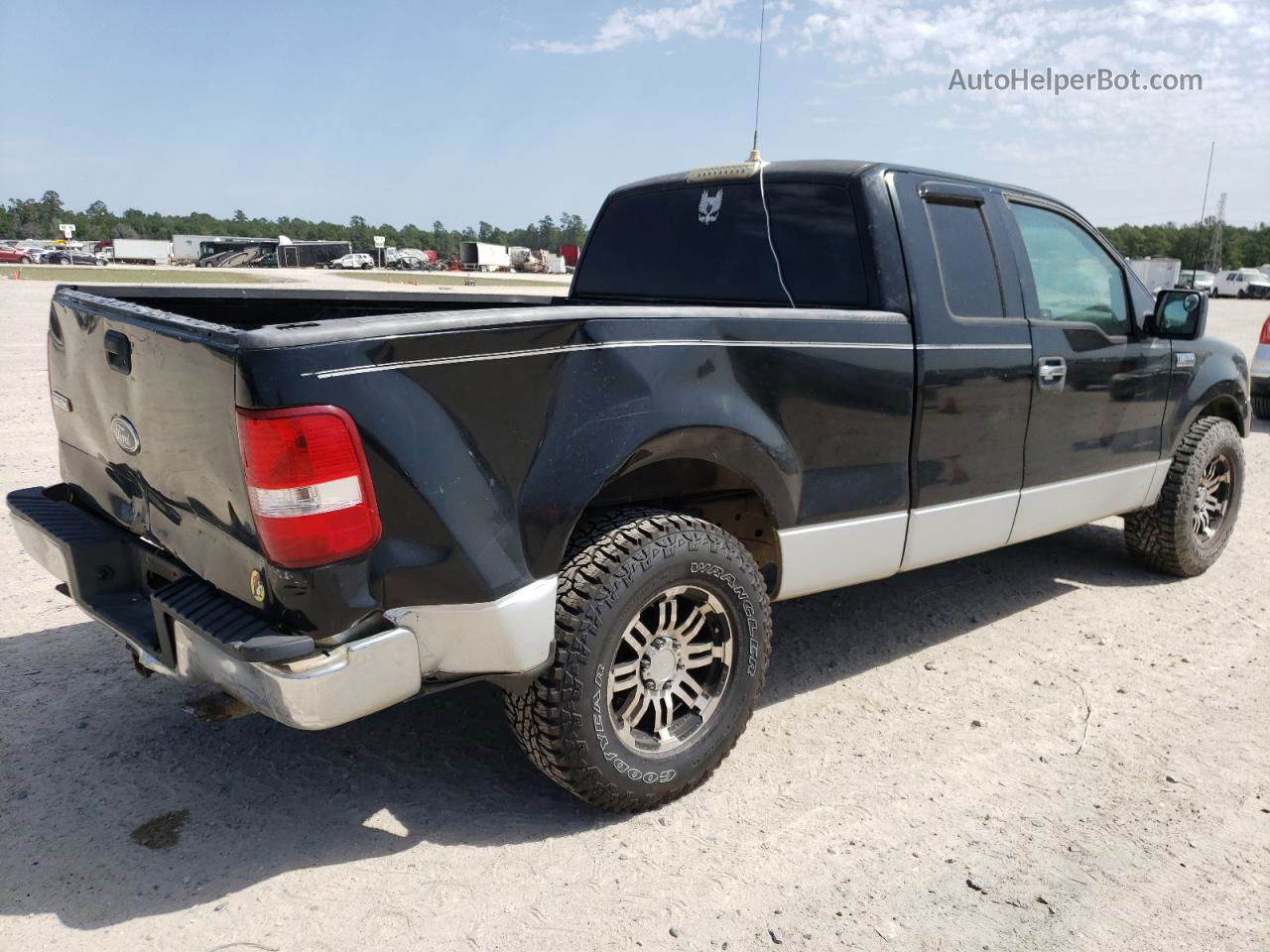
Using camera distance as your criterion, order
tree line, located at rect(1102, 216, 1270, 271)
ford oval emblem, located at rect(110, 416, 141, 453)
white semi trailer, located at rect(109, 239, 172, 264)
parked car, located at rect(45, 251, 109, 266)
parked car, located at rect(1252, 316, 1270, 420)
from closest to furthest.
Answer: ford oval emblem, located at rect(110, 416, 141, 453), parked car, located at rect(1252, 316, 1270, 420), parked car, located at rect(45, 251, 109, 266), white semi trailer, located at rect(109, 239, 172, 264), tree line, located at rect(1102, 216, 1270, 271)

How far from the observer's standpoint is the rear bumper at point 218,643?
233 centimetres

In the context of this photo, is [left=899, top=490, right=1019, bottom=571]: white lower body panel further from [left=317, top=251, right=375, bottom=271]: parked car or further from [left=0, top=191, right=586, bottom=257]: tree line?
[left=0, top=191, right=586, bottom=257]: tree line

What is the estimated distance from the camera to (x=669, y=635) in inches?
121

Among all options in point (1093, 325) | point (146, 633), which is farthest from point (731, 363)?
point (1093, 325)

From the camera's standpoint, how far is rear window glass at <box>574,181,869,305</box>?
3711 millimetres

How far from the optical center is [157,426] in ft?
8.81

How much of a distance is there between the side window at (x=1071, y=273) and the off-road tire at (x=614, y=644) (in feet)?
6.97

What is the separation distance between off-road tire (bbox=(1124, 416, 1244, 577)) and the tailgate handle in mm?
4837

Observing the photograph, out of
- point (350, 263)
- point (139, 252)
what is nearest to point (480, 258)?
point (350, 263)

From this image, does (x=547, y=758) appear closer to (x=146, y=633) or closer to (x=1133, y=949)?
(x=146, y=633)

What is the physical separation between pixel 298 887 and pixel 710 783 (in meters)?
1.30

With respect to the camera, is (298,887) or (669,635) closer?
(298,887)

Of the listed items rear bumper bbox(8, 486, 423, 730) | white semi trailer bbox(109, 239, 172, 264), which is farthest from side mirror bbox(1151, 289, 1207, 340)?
white semi trailer bbox(109, 239, 172, 264)

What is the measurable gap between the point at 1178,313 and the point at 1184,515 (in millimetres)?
1194
